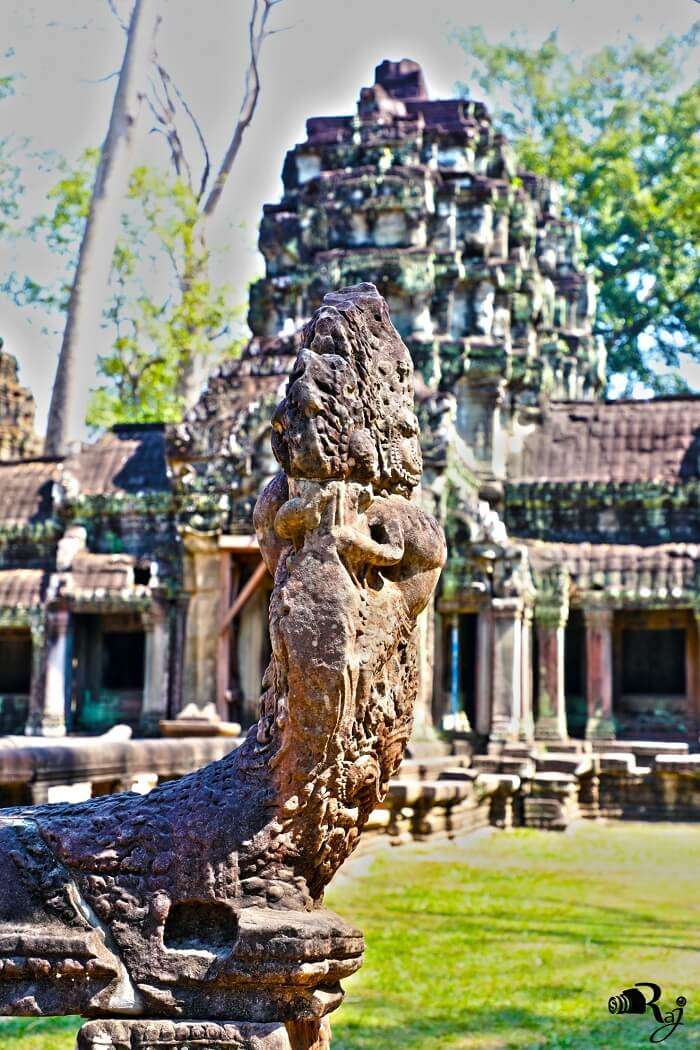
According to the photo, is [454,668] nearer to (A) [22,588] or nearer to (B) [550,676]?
(B) [550,676]

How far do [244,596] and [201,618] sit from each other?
1.07 m

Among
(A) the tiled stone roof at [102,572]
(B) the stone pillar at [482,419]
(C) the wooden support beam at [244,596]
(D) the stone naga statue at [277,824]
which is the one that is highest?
(B) the stone pillar at [482,419]

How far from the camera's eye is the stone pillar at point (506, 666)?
17219 mm

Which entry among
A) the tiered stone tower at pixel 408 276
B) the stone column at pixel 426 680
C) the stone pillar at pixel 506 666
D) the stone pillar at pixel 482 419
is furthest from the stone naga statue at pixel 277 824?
the stone pillar at pixel 482 419

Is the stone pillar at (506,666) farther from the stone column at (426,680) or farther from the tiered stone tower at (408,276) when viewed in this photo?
the tiered stone tower at (408,276)

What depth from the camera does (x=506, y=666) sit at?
17.4m

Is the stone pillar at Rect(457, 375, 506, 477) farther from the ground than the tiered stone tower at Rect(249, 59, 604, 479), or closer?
closer

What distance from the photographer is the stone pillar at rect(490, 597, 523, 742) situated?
17.2 metres

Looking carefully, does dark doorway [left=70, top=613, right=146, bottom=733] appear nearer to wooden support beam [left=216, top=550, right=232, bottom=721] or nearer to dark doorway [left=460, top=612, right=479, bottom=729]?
wooden support beam [left=216, top=550, right=232, bottom=721]

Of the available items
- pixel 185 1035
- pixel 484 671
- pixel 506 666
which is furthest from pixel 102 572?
pixel 185 1035

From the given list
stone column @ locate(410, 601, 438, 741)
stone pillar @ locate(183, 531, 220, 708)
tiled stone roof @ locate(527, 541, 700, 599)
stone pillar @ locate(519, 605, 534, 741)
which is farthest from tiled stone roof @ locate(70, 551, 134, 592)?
tiled stone roof @ locate(527, 541, 700, 599)

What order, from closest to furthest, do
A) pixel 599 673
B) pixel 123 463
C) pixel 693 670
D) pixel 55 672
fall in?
pixel 599 673
pixel 693 670
pixel 55 672
pixel 123 463

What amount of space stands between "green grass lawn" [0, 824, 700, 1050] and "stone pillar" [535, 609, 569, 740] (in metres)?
6.32

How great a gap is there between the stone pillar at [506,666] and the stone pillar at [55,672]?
6597 mm
